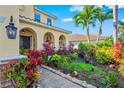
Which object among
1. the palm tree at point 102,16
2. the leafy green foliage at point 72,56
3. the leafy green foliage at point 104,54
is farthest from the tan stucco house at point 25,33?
the leafy green foliage at point 104,54

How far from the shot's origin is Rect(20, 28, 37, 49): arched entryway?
7.67 metres

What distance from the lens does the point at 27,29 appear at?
8.27 metres

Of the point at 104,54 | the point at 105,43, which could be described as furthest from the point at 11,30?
the point at 104,54

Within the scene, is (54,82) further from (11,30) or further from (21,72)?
(11,30)

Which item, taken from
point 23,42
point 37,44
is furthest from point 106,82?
point 23,42

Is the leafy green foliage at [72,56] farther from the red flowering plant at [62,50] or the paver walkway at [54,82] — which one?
the paver walkway at [54,82]

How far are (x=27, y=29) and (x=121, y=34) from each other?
13.1ft

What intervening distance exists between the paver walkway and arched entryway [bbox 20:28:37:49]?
1501 millimetres

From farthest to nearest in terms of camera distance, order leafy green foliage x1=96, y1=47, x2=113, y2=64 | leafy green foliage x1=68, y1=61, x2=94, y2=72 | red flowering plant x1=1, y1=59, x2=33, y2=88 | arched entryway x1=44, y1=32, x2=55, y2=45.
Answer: leafy green foliage x1=96, y1=47, x2=113, y2=64 → arched entryway x1=44, y1=32, x2=55, y2=45 → leafy green foliage x1=68, y1=61, x2=94, y2=72 → red flowering plant x1=1, y1=59, x2=33, y2=88

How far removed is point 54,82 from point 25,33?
9.61 feet

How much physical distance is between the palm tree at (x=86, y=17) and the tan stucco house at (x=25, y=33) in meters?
0.61

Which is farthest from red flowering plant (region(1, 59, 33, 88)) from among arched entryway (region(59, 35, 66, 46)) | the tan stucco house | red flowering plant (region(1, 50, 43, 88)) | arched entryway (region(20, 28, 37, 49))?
arched entryway (region(59, 35, 66, 46))

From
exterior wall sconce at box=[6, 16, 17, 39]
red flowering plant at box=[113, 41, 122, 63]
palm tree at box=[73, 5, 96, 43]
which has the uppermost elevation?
palm tree at box=[73, 5, 96, 43]

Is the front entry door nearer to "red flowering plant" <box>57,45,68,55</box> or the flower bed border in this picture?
the flower bed border
